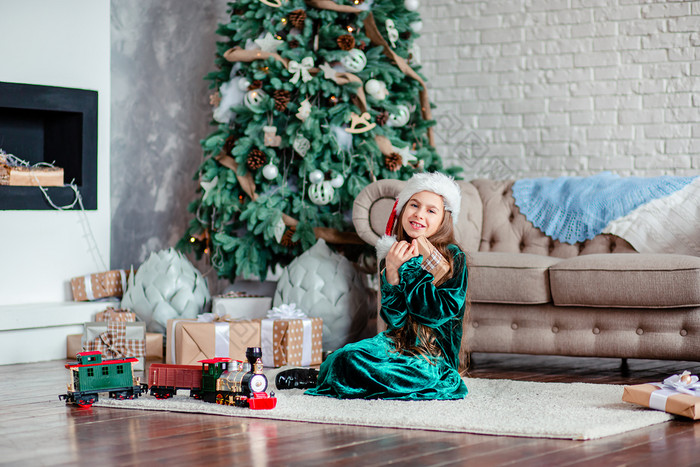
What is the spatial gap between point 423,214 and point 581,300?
32.4 inches

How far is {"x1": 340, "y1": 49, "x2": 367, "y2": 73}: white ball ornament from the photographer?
420cm

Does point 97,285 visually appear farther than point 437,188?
Yes

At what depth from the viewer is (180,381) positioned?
2.81m

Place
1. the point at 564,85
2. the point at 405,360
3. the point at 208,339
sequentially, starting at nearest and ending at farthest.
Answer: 1. the point at 405,360
2. the point at 208,339
3. the point at 564,85

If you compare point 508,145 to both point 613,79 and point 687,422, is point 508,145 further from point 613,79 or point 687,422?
point 687,422

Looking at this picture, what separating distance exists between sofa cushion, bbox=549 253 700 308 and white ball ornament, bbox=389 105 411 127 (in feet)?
4.25

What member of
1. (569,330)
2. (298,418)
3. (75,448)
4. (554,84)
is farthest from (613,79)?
(75,448)

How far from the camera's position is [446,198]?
303 centimetres

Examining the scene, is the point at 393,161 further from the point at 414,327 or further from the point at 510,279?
the point at 414,327

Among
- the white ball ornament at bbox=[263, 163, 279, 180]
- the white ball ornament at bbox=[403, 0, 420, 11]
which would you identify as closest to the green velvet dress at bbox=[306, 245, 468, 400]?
the white ball ornament at bbox=[263, 163, 279, 180]

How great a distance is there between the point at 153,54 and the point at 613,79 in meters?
2.56

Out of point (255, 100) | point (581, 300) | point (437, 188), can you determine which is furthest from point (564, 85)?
point (437, 188)

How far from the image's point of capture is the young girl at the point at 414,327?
9.14 feet

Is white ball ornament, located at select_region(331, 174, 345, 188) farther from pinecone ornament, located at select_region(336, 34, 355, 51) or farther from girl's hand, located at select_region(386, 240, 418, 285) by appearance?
girl's hand, located at select_region(386, 240, 418, 285)
